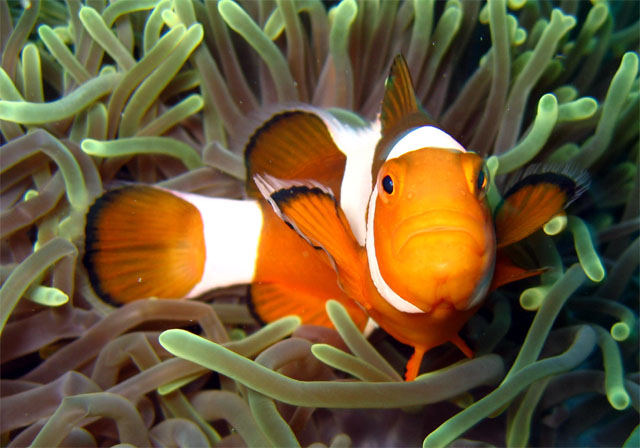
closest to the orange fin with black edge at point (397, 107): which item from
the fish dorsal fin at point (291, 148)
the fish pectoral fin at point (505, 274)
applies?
the fish dorsal fin at point (291, 148)

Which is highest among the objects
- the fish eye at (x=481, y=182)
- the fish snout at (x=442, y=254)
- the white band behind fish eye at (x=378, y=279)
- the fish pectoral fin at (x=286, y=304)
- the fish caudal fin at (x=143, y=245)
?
the fish eye at (x=481, y=182)

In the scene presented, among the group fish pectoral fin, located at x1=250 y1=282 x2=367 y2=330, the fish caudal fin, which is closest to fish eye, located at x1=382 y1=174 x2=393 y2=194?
fish pectoral fin, located at x1=250 y1=282 x2=367 y2=330

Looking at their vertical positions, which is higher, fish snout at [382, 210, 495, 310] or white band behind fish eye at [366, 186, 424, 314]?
fish snout at [382, 210, 495, 310]

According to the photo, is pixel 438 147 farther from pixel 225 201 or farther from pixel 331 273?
pixel 225 201

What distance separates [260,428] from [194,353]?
17 centimetres

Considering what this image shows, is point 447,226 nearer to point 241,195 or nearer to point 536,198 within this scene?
point 536,198

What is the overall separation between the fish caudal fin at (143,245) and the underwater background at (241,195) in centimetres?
5

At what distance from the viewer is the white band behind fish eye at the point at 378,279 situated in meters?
0.77

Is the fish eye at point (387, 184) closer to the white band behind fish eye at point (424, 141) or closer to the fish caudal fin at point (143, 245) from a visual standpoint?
the white band behind fish eye at point (424, 141)

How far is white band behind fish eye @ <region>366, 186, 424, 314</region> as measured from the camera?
0.77 metres

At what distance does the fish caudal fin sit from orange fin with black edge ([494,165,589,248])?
0.59 m

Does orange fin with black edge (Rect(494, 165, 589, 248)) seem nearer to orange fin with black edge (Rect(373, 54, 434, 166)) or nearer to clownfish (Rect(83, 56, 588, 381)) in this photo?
clownfish (Rect(83, 56, 588, 381))

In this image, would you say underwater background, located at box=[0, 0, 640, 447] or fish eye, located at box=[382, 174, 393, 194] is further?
underwater background, located at box=[0, 0, 640, 447]

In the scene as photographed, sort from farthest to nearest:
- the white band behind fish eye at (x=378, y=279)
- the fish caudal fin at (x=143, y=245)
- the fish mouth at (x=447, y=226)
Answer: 1. the fish caudal fin at (x=143, y=245)
2. the white band behind fish eye at (x=378, y=279)
3. the fish mouth at (x=447, y=226)
